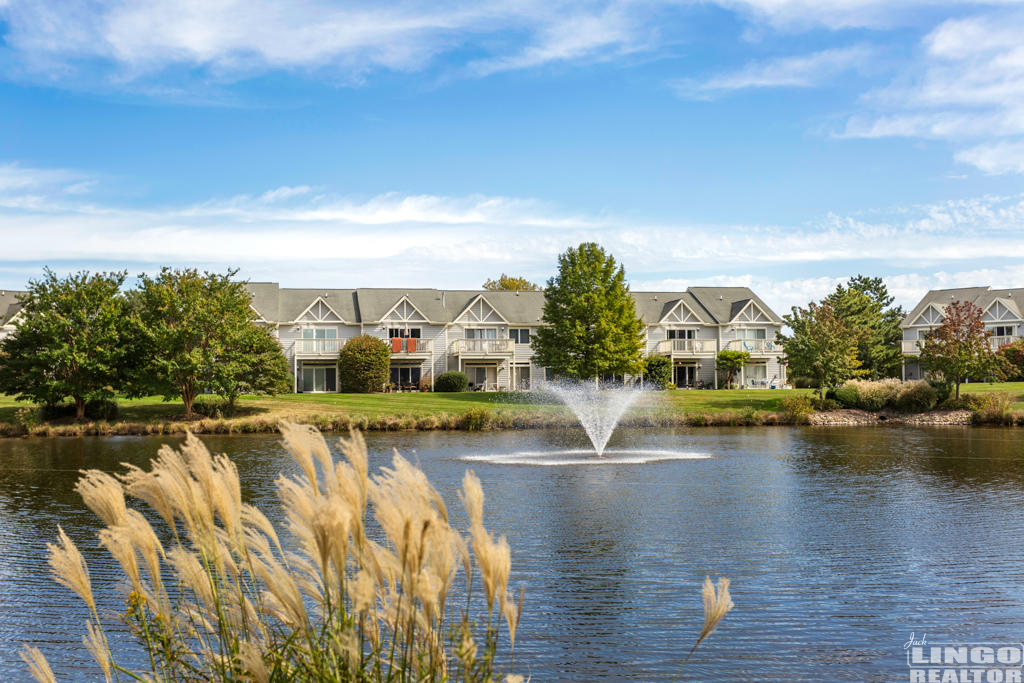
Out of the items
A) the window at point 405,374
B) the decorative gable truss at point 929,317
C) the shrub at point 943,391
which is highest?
the decorative gable truss at point 929,317

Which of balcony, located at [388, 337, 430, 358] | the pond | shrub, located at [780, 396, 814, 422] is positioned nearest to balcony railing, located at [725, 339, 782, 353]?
shrub, located at [780, 396, 814, 422]

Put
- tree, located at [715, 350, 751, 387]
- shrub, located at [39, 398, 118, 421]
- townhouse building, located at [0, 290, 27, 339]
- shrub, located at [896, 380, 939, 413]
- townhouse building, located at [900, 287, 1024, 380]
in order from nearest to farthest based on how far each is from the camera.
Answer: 1. shrub, located at [39, 398, 118, 421]
2. shrub, located at [896, 380, 939, 413]
3. townhouse building, located at [0, 290, 27, 339]
4. tree, located at [715, 350, 751, 387]
5. townhouse building, located at [900, 287, 1024, 380]

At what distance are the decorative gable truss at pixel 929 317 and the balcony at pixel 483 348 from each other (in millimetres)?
34353

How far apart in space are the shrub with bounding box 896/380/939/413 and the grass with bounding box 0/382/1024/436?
13.9 feet

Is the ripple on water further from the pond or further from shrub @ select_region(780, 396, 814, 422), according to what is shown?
shrub @ select_region(780, 396, 814, 422)

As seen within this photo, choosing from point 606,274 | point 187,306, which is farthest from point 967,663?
point 606,274

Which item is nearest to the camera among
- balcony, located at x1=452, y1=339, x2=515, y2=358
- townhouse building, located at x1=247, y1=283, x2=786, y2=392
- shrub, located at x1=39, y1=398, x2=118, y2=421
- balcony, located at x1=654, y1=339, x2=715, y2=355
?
shrub, located at x1=39, y1=398, x2=118, y2=421

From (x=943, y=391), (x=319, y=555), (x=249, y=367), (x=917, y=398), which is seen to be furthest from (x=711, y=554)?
(x=943, y=391)

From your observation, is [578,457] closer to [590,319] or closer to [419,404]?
[419,404]

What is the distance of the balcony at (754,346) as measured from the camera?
6738cm

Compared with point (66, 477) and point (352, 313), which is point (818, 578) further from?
point (352, 313)

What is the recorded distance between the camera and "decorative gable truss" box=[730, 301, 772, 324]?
68.6 m

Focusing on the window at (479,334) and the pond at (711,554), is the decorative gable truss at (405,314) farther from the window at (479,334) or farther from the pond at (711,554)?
the pond at (711,554)

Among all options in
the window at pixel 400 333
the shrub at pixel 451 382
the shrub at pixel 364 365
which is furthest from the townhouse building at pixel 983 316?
the shrub at pixel 364 365
